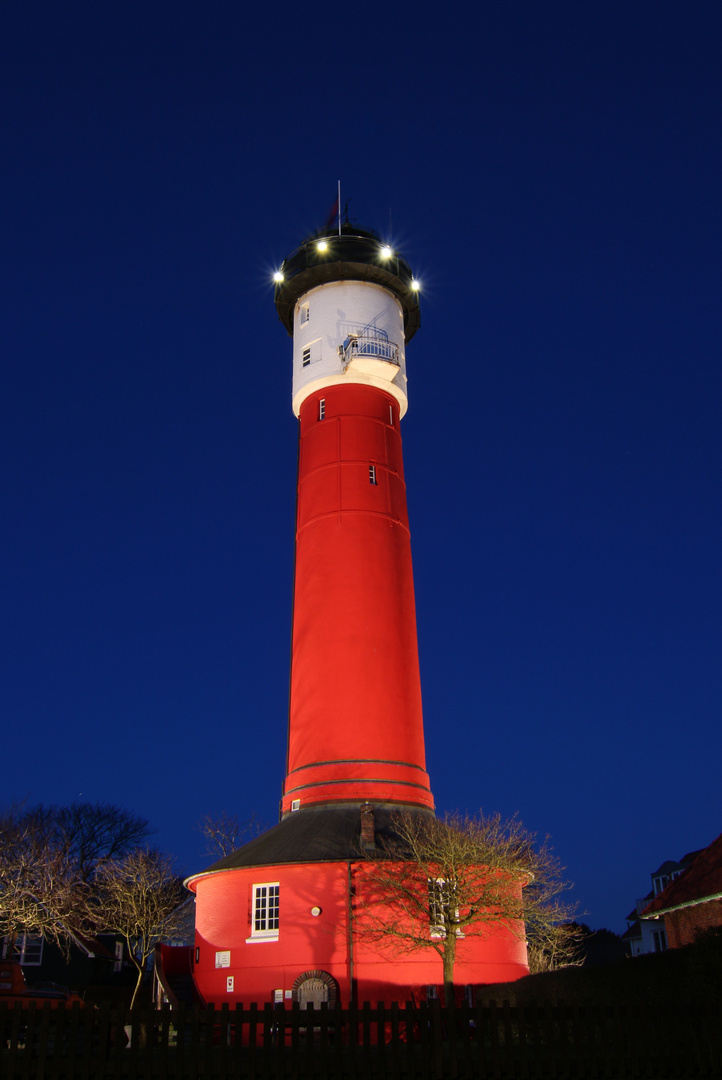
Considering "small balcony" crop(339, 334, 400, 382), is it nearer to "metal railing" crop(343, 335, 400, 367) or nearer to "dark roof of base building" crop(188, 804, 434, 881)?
"metal railing" crop(343, 335, 400, 367)

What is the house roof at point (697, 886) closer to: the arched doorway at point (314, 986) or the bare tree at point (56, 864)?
the arched doorway at point (314, 986)

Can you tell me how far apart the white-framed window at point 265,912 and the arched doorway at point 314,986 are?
1.53m

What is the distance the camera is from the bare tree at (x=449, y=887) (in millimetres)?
22719

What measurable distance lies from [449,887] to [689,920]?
309 inches

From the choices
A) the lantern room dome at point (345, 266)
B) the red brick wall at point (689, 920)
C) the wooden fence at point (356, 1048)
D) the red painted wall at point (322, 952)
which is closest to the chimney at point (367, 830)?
the red painted wall at point (322, 952)

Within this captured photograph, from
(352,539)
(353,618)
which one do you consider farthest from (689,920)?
(352,539)

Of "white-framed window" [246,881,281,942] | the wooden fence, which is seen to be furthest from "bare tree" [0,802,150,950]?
the wooden fence

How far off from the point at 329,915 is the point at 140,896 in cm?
1867

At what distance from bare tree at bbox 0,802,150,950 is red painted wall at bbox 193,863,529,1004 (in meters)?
8.26

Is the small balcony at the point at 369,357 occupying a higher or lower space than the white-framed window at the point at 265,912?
higher

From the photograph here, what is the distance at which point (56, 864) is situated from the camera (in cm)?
4059

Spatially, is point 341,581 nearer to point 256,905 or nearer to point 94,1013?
point 256,905

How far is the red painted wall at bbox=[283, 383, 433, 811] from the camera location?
2884cm

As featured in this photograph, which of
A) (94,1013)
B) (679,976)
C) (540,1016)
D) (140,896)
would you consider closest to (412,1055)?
(540,1016)
